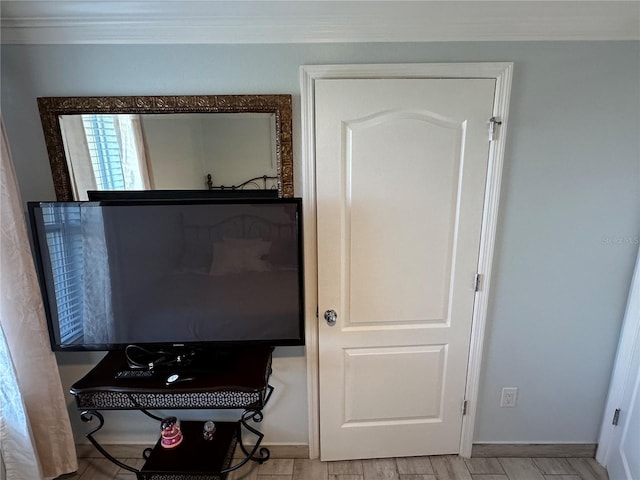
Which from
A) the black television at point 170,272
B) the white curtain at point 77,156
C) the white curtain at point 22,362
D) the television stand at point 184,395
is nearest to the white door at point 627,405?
the black television at point 170,272

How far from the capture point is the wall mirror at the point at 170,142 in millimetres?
1465

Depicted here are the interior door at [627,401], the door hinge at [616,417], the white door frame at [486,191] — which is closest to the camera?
the white door frame at [486,191]

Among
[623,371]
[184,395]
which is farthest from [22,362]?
[623,371]

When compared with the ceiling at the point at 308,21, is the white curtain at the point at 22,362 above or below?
below

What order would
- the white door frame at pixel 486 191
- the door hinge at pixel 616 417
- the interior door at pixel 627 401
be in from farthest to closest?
the door hinge at pixel 616 417 → the interior door at pixel 627 401 → the white door frame at pixel 486 191

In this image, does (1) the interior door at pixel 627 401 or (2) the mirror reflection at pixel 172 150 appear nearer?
(2) the mirror reflection at pixel 172 150

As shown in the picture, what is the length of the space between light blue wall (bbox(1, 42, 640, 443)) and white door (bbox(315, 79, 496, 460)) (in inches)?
5.5

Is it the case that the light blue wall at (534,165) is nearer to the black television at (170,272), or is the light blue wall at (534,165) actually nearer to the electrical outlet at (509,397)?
the electrical outlet at (509,397)

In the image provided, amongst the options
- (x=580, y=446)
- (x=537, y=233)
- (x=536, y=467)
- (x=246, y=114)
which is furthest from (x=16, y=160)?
(x=580, y=446)

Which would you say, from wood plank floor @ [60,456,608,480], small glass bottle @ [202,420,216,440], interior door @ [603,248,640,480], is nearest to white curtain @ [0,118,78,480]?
wood plank floor @ [60,456,608,480]

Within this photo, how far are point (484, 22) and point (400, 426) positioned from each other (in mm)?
1992

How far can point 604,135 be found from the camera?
4.98ft

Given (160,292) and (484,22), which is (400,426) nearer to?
(160,292)

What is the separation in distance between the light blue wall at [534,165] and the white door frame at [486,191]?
0.05 meters
